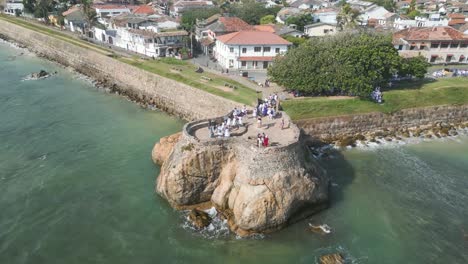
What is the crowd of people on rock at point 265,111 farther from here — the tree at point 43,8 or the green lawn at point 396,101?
the tree at point 43,8

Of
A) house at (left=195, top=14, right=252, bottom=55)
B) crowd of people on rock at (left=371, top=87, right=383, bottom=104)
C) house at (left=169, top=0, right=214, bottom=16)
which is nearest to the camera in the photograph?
crowd of people on rock at (left=371, top=87, right=383, bottom=104)

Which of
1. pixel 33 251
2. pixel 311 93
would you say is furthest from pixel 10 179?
pixel 311 93

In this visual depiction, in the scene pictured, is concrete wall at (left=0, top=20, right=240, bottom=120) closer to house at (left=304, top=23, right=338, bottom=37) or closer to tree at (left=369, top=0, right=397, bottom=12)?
house at (left=304, top=23, right=338, bottom=37)

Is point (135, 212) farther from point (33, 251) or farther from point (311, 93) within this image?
point (311, 93)

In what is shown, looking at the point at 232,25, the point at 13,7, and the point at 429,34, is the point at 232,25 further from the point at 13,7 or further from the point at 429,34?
the point at 13,7

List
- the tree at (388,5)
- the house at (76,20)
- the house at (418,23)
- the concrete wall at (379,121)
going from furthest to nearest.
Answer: the tree at (388,5) → the house at (76,20) → the house at (418,23) → the concrete wall at (379,121)

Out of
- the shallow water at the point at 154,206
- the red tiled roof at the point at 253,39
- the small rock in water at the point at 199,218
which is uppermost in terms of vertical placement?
the red tiled roof at the point at 253,39

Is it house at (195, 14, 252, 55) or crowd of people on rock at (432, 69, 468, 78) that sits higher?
house at (195, 14, 252, 55)

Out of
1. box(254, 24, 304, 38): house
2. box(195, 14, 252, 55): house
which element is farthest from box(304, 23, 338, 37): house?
box(195, 14, 252, 55): house

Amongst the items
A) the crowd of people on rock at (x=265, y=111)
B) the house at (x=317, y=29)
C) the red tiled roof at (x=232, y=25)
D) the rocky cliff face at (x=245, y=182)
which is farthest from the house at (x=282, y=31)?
the rocky cliff face at (x=245, y=182)
